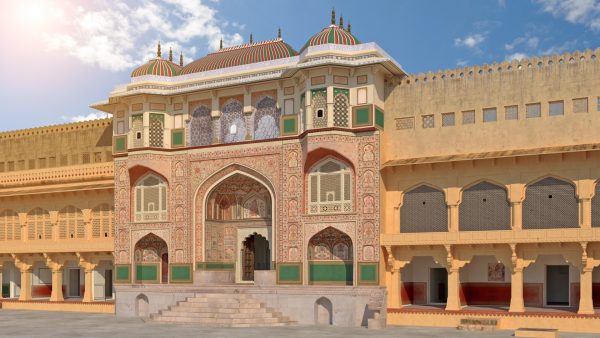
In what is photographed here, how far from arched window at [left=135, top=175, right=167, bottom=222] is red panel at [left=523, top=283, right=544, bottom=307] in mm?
13999

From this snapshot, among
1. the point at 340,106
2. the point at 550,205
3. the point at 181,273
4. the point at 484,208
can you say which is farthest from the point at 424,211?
the point at 181,273

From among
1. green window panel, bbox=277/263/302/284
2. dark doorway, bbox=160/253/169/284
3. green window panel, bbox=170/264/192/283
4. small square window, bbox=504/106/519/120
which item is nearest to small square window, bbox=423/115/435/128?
small square window, bbox=504/106/519/120

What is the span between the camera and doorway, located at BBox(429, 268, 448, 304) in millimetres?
27344

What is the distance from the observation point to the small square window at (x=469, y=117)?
24859mm

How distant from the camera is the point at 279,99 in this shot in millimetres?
27328

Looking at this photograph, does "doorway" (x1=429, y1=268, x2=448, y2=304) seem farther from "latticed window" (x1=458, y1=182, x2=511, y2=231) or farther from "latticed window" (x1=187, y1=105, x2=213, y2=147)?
"latticed window" (x1=187, y1=105, x2=213, y2=147)

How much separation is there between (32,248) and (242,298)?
12308 mm

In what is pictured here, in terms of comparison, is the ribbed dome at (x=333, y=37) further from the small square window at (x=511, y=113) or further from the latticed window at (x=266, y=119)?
the small square window at (x=511, y=113)

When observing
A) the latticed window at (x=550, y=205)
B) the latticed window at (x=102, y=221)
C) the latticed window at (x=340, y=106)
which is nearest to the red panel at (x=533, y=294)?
the latticed window at (x=550, y=205)

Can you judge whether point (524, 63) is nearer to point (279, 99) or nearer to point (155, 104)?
point (279, 99)

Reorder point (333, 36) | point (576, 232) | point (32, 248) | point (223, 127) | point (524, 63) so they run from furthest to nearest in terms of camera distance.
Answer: point (32, 248) < point (223, 127) < point (333, 36) < point (524, 63) < point (576, 232)

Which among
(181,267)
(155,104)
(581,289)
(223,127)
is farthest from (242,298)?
(581,289)

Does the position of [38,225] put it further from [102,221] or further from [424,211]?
[424,211]

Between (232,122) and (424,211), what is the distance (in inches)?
326
